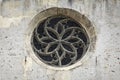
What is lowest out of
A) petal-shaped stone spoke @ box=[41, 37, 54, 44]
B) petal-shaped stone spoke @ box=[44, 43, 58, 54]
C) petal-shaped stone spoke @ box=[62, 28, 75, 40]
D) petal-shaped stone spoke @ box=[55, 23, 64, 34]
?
petal-shaped stone spoke @ box=[44, 43, 58, 54]

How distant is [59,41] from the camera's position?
1265cm

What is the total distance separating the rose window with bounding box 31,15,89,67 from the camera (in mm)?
12547

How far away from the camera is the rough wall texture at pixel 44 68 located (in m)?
12.2

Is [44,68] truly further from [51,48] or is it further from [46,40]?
[46,40]

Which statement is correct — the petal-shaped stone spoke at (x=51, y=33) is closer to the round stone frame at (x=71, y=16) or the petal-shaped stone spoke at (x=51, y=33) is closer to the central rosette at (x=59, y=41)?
the central rosette at (x=59, y=41)

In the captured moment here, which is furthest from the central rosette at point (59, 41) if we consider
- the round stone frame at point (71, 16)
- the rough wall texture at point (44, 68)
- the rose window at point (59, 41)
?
the rough wall texture at point (44, 68)

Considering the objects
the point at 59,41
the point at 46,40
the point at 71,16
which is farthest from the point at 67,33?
the point at 46,40

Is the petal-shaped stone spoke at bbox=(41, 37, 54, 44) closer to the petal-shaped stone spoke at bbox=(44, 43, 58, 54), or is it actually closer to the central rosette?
the central rosette

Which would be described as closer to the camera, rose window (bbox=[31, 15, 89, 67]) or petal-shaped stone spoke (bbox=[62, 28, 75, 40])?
rose window (bbox=[31, 15, 89, 67])

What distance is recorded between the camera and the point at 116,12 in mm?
12781

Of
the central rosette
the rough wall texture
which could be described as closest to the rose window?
the central rosette

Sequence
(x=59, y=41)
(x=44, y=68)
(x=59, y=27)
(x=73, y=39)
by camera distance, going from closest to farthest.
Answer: (x=44, y=68) < (x=59, y=41) < (x=73, y=39) < (x=59, y=27)

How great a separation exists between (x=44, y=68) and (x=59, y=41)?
0.85 metres

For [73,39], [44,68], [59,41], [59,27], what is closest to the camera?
[44,68]
